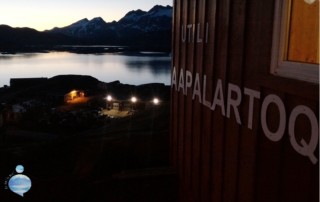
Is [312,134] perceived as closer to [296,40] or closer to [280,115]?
[280,115]

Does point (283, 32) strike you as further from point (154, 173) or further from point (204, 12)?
point (154, 173)

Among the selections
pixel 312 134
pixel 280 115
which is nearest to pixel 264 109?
pixel 280 115

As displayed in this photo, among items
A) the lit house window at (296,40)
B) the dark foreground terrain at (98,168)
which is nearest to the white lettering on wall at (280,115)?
the lit house window at (296,40)

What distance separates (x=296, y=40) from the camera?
2.32 metres

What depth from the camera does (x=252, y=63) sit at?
2939 mm

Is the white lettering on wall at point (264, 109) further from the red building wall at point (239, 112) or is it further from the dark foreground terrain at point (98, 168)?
the dark foreground terrain at point (98, 168)

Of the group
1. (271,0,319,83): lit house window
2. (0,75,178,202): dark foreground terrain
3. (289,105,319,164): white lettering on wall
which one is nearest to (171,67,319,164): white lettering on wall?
(289,105,319,164): white lettering on wall

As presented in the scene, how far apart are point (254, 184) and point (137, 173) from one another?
3.51 meters

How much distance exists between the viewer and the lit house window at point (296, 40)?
7.13ft

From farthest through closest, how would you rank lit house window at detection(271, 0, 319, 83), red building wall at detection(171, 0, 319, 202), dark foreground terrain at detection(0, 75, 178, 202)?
dark foreground terrain at detection(0, 75, 178, 202) → red building wall at detection(171, 0, 319, 202) → lit house window at detection(271, 0, 319, 83)

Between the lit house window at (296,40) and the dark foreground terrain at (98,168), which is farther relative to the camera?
the dark foreground terrain at (98,168)

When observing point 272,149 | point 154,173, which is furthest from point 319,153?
point 154,173

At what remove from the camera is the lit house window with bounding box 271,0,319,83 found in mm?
2172

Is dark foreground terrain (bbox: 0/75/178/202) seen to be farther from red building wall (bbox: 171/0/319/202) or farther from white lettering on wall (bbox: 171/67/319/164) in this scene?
white lettering on wall (bbox: 171/67/319/164)
